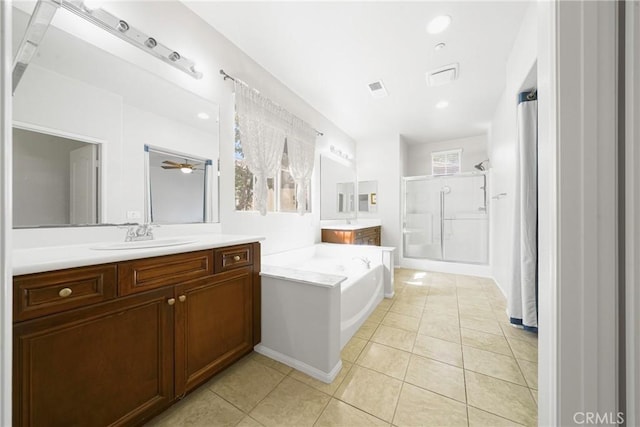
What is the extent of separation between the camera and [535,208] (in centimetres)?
185

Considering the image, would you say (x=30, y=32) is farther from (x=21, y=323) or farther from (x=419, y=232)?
(x=419, y=232)

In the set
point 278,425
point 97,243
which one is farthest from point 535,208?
point 97,243

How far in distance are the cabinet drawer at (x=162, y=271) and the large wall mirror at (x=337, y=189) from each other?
2335mm

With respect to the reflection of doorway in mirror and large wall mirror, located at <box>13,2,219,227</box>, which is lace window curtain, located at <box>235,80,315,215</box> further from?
the reflection of doorway in mirror

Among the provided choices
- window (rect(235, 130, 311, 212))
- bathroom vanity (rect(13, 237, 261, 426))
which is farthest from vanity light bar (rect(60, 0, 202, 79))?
bathroom vanity (rect(13, 237, 261, 426))

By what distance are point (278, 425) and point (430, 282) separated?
2942 mm

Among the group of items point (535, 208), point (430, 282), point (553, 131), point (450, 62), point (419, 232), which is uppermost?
point (450, 62)

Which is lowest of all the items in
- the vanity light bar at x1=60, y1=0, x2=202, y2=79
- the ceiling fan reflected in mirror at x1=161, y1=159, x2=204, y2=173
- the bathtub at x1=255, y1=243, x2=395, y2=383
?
the bathtub at x1=255, y1=243, x2=395, y2=383

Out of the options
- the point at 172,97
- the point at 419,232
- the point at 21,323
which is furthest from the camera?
the point at 419,232

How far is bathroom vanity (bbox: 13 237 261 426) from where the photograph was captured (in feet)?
2.48

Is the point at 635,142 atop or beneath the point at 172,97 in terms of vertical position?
beneath

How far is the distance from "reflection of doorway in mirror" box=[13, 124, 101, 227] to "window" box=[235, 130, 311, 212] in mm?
972

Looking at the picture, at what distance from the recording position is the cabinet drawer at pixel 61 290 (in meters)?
0.73

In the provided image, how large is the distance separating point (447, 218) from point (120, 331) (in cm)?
470
